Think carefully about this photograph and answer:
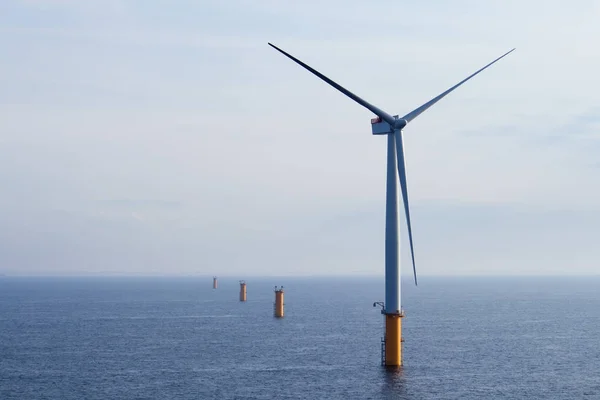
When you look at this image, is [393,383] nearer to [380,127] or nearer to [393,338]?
[393,338]

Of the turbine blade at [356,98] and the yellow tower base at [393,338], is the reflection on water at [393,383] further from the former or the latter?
the turbine blade at [356,98]

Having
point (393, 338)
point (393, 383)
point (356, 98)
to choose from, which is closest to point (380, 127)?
point (356, 98)

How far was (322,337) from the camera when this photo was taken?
141 meters

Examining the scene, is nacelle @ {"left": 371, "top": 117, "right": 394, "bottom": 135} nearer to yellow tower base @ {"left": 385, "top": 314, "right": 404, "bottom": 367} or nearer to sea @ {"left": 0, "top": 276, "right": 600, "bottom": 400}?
yellow tower base @ {"left": 385, "top": 314, "right": 404, "bottom": 367}

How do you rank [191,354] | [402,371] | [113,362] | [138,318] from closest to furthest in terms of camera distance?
[402,371] < [113,362] < [191,354] < [138,318]

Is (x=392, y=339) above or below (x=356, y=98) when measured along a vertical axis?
below

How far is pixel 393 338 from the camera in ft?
293

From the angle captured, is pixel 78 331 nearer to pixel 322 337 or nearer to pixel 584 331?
pixel 322 337

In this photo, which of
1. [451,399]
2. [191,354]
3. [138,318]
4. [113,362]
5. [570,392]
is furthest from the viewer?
[138,318]

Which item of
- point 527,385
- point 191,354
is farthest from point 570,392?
point 191,354

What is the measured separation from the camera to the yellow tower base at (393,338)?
284 feet

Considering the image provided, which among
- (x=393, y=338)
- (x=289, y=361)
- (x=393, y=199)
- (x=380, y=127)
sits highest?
(x=380, y=127)

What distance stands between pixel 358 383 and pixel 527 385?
1954 centimetres

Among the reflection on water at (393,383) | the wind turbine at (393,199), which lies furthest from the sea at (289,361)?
the wind turbine at (393,199)
